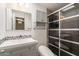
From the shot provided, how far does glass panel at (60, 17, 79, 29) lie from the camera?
3.55ft

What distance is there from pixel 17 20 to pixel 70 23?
779 mm

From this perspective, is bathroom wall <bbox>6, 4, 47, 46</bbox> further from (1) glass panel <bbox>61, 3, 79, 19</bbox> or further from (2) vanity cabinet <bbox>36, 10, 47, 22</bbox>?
(1) glass panel <bbox>61, 3, 79, 19</bbox>

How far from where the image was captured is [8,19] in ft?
3.42

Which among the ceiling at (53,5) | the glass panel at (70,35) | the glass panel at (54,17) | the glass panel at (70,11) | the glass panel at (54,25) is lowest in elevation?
the glass panel at (70,35)

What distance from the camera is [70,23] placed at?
44.0 inches

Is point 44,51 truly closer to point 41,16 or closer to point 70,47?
point 70,47

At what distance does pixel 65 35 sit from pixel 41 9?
534 millimetres

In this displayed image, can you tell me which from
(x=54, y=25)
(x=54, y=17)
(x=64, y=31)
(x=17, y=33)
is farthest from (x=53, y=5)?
(x=17, y=33)

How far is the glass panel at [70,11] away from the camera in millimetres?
1068

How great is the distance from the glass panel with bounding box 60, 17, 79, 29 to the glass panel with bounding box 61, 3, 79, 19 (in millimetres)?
79

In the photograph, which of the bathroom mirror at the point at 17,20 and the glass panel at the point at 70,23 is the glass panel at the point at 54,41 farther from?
the bathroom mirror at the point at 17,20

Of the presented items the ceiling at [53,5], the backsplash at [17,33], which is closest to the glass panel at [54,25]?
the ceiling at [53,5]

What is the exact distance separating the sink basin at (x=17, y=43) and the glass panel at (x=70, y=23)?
1.56ft

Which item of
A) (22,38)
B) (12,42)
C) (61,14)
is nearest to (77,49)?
(61,14)
